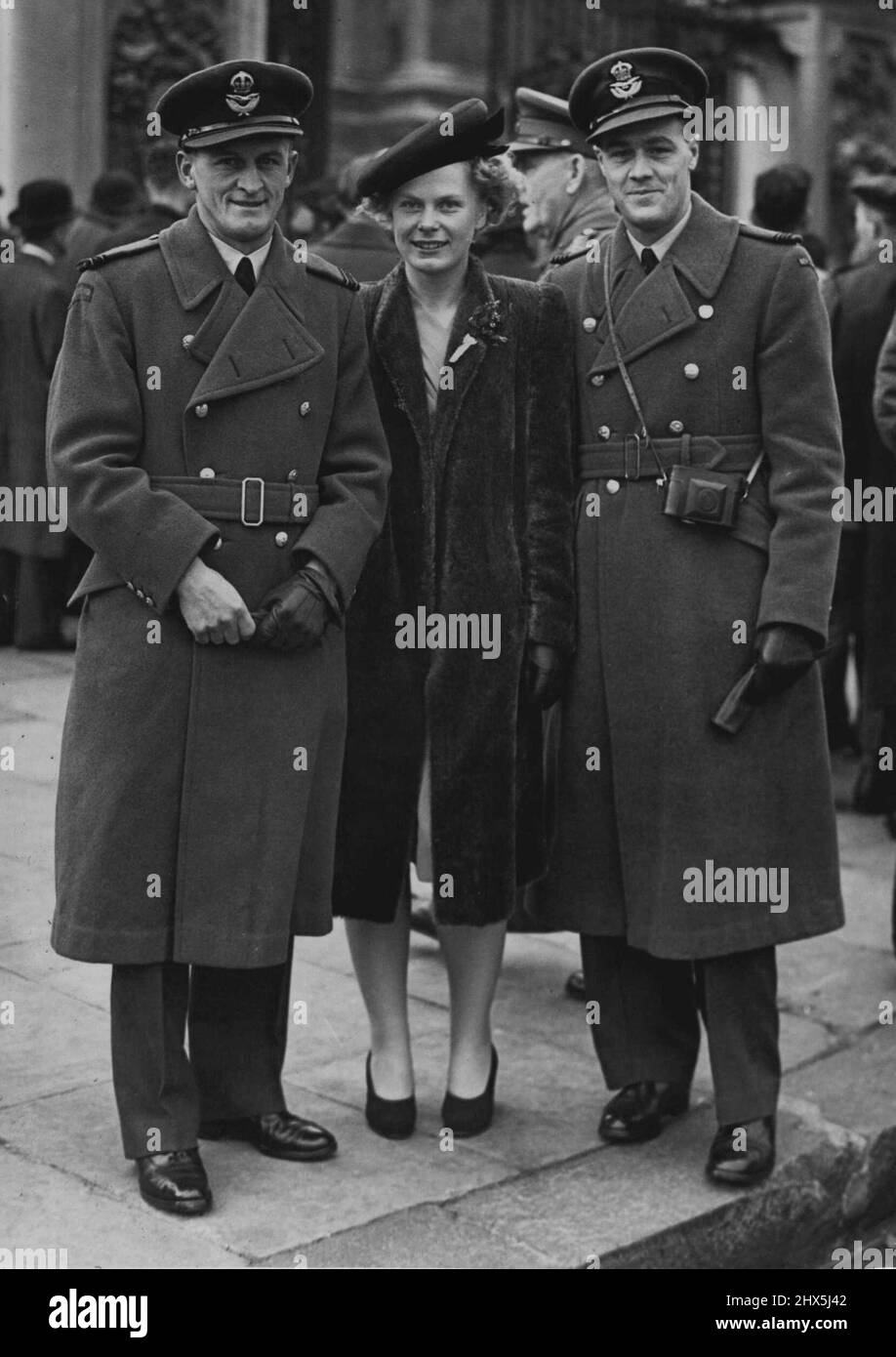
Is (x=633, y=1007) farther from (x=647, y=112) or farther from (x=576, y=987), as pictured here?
(x=647, y=112)

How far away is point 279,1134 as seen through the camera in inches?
165

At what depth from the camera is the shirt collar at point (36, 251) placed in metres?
9.16

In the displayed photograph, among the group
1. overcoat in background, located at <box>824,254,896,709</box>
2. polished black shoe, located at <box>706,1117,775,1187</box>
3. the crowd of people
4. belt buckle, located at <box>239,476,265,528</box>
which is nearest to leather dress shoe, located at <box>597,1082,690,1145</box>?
the crowd of people

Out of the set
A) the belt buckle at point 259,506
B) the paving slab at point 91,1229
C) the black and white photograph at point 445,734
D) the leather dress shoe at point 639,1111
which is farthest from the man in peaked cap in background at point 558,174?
the paving slab at point 91,1229

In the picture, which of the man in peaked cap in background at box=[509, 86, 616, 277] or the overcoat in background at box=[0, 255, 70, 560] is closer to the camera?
the man in peaked cap in background at box=[509, 86, 616, 277]

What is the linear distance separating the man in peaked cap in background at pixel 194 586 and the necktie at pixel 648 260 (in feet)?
2.20

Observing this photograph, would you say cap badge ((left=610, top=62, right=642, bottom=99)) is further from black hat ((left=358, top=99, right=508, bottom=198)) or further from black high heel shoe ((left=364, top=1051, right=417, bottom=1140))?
black high heel shoe ((left=364, top=1051, right=417, bottom=1140))

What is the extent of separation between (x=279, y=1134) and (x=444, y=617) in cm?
104

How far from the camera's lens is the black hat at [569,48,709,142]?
13.5 feet

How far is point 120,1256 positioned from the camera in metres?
3.63

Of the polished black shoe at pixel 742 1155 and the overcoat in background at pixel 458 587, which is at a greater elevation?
the overcoat in background at pixel 458 587

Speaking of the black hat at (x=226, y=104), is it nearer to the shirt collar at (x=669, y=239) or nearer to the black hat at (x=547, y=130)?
the shirt collar at (x=669, y=239)

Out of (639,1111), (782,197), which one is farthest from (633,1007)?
(782,197)

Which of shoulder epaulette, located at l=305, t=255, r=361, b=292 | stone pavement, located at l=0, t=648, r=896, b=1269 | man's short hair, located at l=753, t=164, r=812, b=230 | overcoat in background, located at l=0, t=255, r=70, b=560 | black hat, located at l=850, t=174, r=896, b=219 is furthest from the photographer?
overcoat in background, located at l=0, t=255, r=70, b=560
